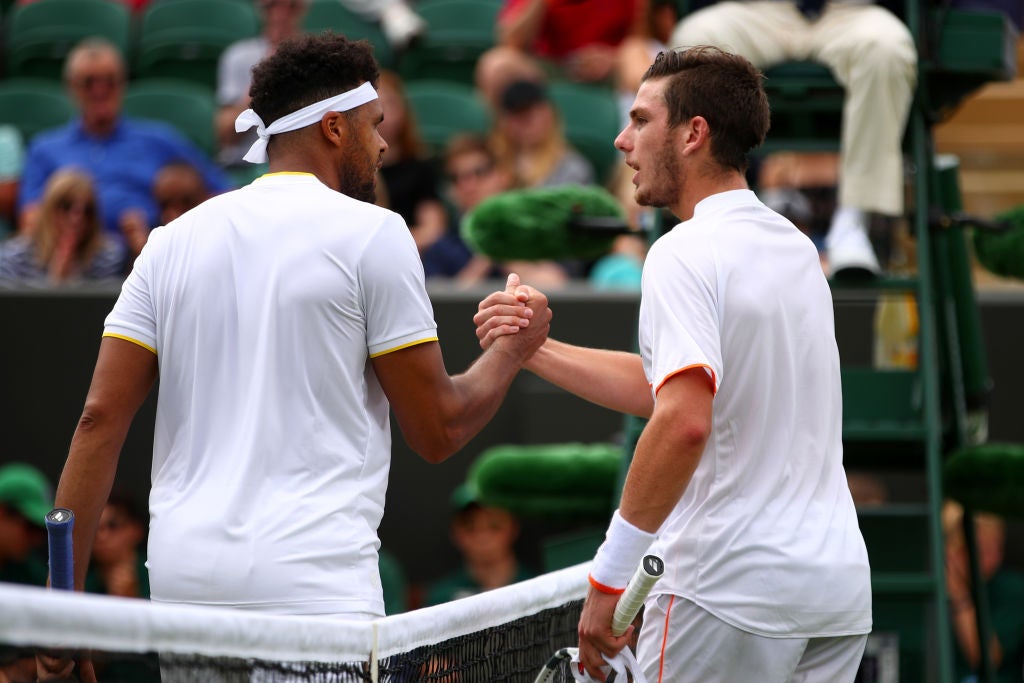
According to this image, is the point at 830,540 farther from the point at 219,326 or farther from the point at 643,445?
the point at 219,326

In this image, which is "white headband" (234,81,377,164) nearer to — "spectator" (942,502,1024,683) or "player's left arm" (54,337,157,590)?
"player's left arm" (54,337,157,590)

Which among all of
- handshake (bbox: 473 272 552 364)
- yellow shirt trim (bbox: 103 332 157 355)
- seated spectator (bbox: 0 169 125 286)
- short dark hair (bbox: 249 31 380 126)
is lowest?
seated spectator (bbox: 0 169 125 286)

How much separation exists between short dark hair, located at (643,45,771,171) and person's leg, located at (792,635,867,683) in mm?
1005

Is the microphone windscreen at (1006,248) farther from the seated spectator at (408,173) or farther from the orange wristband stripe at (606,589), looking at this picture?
the seated spectator at (408,173)

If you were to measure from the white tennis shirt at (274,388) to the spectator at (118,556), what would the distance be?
13.7 ft

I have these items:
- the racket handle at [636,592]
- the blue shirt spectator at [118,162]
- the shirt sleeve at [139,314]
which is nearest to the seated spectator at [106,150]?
the blue shirt spectator at [118,162]

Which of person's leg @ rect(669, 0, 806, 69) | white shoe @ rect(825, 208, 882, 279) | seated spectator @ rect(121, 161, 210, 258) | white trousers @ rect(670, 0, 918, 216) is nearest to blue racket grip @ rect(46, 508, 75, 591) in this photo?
white shoe @ rect(825, 208, 882, 279)

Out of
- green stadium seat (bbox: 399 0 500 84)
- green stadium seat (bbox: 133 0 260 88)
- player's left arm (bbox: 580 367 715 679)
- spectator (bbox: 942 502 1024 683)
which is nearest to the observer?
player's left arm (bbox: 580 367 715 679)

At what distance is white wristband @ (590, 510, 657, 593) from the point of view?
9.34ft

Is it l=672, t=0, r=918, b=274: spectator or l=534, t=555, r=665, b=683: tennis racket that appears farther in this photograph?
l=672, t=0, r=918, b=274: spectator

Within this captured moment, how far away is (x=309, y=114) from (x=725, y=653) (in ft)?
4.44

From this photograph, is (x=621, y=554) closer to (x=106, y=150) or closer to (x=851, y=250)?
(x=851, y=250)

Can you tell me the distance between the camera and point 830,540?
2955 mm

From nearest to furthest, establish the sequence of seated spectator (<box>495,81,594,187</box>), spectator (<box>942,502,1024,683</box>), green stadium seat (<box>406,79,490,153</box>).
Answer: spectator (<box>942,502,1024,683</box>) → seated spectator (<box>495,81,594,187</box>) → green stadium seat (<box>406,79,490,153</box>)
